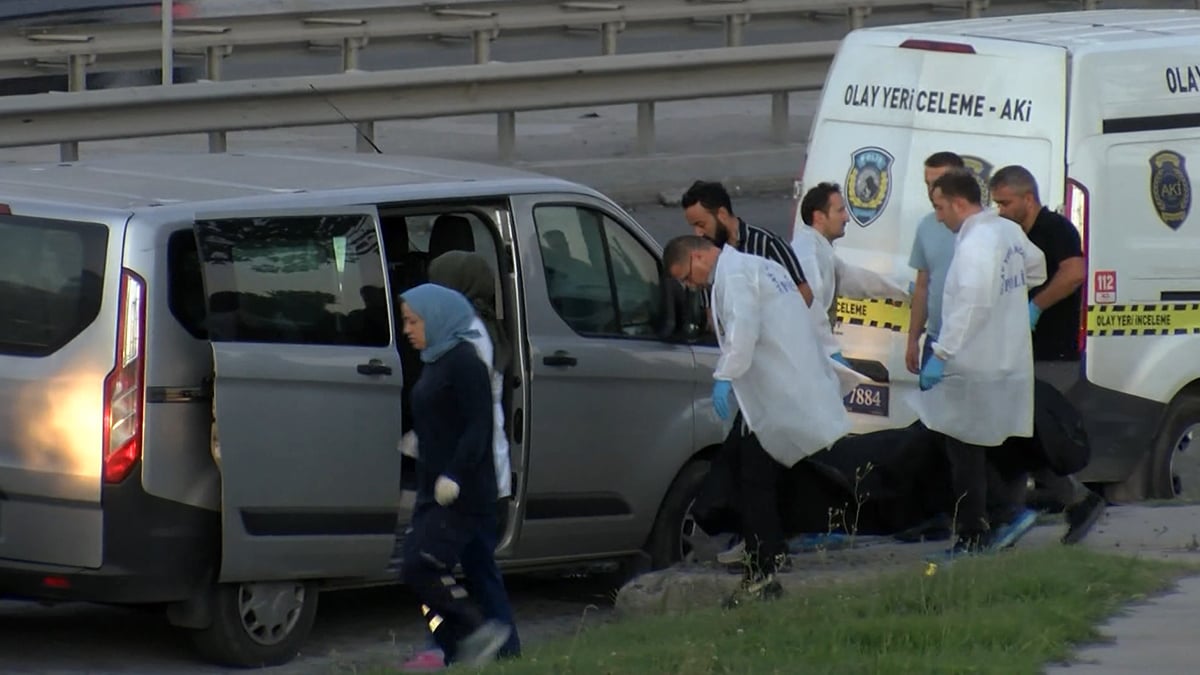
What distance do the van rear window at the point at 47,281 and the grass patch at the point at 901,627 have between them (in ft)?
6.20

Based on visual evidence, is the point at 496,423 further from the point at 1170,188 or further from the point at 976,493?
the point at 1170,188

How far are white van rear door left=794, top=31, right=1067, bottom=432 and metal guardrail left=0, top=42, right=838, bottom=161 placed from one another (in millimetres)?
3150

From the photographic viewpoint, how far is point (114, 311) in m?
7.20

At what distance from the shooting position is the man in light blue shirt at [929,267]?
902 centimetres

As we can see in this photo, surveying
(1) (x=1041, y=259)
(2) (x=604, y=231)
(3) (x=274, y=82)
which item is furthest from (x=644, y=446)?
(3) (x=274, y=82)

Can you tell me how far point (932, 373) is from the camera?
8.38m

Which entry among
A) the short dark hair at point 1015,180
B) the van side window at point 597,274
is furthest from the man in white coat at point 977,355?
the van side window at point 597,274

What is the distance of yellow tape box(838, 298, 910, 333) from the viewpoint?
962 centimetres

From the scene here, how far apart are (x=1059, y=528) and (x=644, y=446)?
6.03 feet

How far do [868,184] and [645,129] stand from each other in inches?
262

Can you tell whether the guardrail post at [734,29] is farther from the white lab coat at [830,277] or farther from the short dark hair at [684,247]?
the short dark hair at [684,247]

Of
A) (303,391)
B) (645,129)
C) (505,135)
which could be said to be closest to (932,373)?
(303,391)

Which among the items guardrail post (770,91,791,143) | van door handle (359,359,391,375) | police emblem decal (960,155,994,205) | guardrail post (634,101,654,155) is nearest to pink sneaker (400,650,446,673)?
van door handle (359,359,391,375)

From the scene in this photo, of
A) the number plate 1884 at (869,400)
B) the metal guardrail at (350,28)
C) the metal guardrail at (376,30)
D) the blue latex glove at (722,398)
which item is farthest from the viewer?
the metal guardrail at (350,28)
